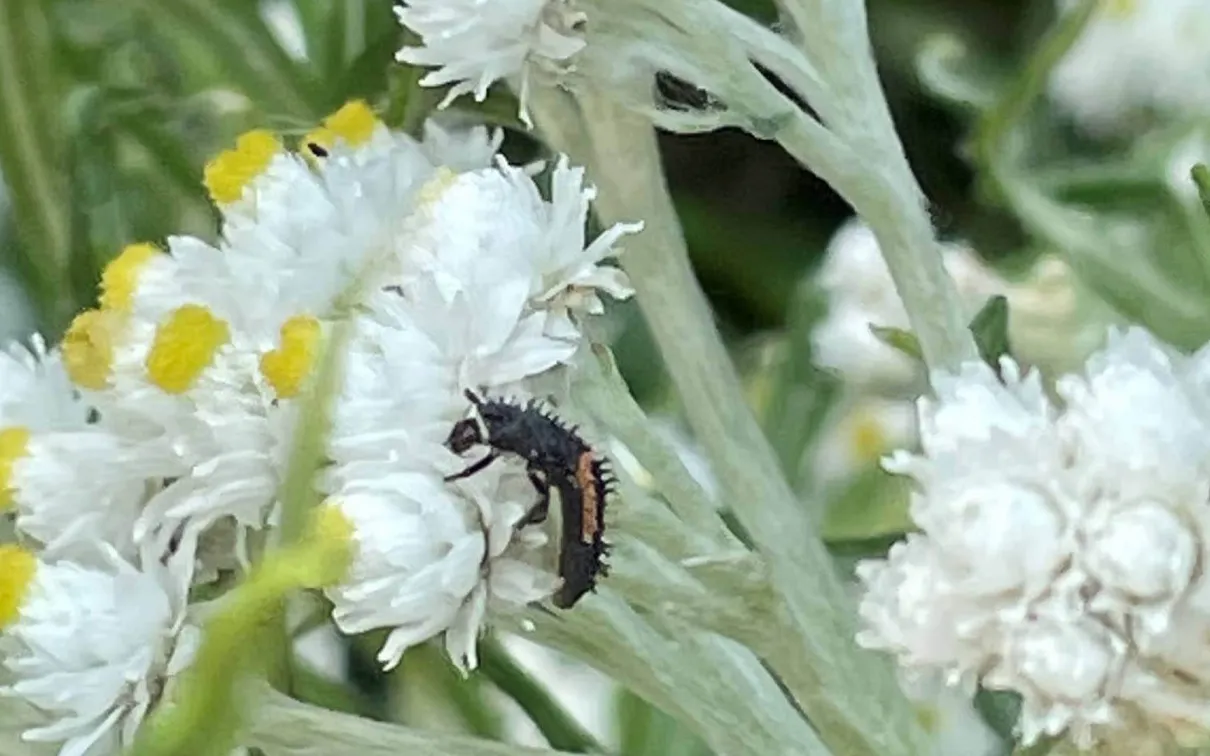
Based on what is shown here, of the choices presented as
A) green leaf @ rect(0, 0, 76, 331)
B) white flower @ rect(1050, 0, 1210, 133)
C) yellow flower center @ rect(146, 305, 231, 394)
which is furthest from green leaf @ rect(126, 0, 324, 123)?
white flower @ rect(1050, 0, 1210, 133)

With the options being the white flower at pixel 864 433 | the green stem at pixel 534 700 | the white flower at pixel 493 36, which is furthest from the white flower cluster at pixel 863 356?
the white flower at pixel 493 36

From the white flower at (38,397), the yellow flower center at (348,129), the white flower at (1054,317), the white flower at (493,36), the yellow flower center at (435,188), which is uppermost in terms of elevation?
the white flower at (493,36)

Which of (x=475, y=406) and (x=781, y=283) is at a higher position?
(x=475, y=406)

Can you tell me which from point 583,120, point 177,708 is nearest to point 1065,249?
point 583,120

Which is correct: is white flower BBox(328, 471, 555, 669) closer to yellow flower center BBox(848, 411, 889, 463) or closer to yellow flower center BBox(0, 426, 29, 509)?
yellow flower center BBox(0, 426, 29, 509)

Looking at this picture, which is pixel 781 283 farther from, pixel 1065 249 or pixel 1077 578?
pixel 1077 578

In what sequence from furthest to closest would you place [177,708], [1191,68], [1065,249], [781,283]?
[781,283]
[1191,68]
[1065,249]
[177,708]

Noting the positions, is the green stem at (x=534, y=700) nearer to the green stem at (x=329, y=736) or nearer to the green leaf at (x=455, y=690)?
the green leaf at (x=455, y=690)
